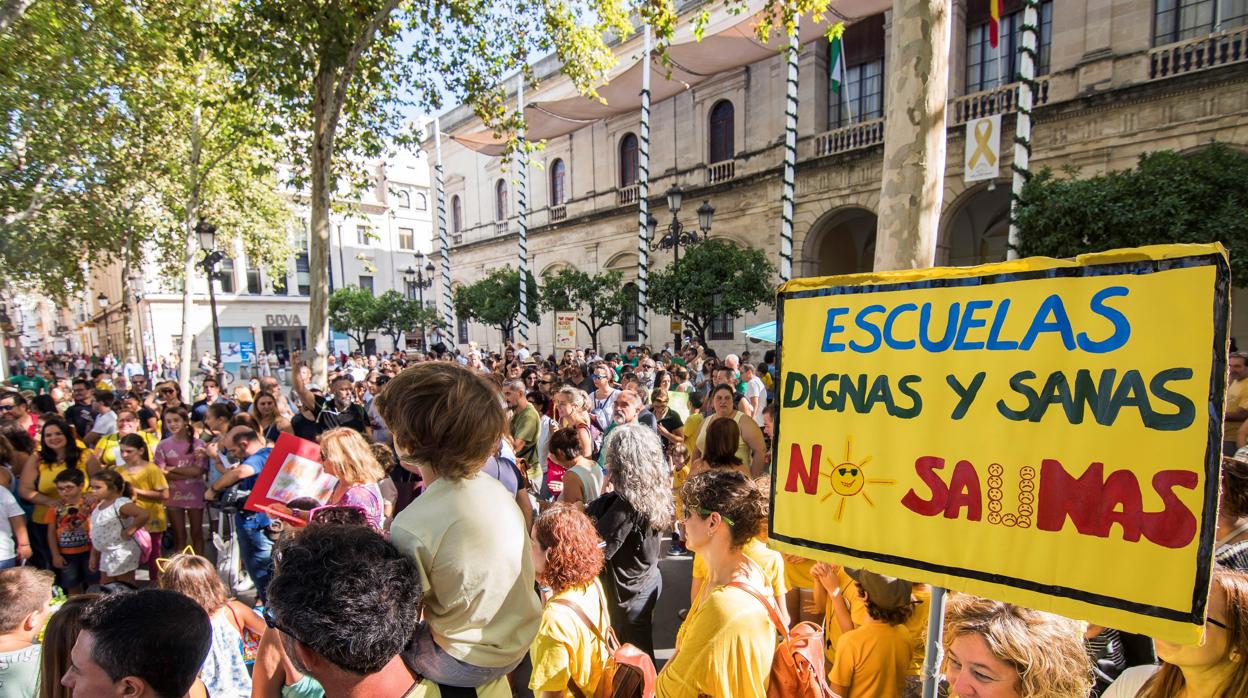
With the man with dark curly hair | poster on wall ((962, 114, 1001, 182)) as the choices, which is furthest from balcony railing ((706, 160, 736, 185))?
A: the man with dark curly hair

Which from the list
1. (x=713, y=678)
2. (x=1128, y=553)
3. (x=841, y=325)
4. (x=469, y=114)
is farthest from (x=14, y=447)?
(x=469, y=114)

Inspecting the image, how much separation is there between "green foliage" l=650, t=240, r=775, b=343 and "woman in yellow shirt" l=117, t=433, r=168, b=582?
13536mm

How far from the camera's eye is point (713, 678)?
184cm

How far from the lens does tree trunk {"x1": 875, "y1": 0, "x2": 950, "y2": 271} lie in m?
3.58

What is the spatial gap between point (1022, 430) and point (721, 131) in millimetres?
21623

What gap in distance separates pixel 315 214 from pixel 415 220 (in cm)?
4318

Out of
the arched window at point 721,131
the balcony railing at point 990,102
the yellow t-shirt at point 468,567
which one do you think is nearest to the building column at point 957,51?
the balcony railing at point 990,102

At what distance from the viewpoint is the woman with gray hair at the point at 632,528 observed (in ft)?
10.5

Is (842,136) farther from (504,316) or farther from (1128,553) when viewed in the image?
(1128,553)

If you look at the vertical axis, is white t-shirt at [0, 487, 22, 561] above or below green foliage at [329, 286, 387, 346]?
below

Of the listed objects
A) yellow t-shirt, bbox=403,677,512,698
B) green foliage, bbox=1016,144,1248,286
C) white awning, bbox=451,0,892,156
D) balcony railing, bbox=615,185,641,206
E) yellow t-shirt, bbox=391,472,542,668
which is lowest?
yellow t-shirt, bbox=403,677,512,698

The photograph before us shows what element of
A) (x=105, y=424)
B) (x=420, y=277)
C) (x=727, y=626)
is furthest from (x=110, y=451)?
(x=420, y=277)

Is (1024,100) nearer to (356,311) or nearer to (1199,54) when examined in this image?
(1199,54)

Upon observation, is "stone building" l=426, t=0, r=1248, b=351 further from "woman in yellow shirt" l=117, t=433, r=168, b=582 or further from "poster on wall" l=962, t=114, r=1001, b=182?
"woman in yellow shirt" l=117, t=433, r=168, b=582
